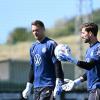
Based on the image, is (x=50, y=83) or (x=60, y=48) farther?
(x=50, y=83)

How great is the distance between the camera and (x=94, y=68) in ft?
38.0

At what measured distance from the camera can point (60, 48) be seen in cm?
1168

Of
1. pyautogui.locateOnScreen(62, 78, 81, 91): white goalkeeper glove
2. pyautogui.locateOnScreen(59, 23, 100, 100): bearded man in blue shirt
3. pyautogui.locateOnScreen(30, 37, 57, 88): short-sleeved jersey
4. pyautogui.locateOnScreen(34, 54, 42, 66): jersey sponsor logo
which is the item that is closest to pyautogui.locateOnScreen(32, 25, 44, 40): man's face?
pyautogui.locateOnScreen(30, 37, 57, 88): short-sleeved jersey

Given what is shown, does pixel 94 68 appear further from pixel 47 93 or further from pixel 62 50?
pixel 47 93

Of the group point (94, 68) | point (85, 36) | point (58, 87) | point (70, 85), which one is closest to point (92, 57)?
point (94, 68)

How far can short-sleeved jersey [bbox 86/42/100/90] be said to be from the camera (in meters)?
11.5

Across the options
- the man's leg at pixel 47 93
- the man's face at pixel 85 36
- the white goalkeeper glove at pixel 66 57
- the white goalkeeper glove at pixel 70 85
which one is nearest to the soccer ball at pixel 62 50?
the white goalkeeper glove at pixel 66 57

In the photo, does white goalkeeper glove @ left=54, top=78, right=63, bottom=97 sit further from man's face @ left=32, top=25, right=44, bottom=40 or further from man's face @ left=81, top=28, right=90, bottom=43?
man's face @ left=81, top=28, right=90, bottom=43

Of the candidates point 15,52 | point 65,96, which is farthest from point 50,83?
point 15,52

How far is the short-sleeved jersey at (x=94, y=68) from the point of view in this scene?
11.5 metres

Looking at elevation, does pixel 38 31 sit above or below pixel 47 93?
above

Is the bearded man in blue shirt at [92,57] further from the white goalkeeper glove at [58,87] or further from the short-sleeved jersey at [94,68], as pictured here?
the white goalkeeper glove at [58,87]

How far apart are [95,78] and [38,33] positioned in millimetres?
1786

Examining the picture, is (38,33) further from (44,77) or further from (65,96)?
(65,96)
